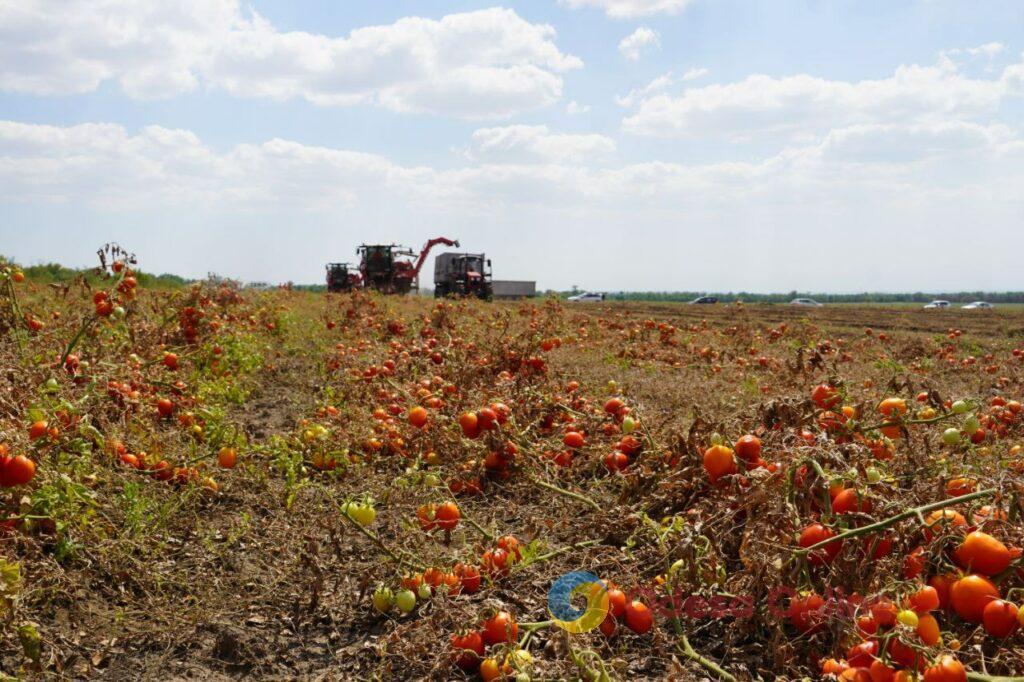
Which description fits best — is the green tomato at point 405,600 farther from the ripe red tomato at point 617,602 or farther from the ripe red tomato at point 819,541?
the ripe red tomato at point 819,541

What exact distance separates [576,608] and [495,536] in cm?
99

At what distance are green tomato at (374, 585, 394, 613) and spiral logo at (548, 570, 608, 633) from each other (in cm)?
81

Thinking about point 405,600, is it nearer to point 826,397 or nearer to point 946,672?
point 946,672

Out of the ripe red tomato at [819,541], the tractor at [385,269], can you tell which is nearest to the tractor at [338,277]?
the tractor at [385,269]

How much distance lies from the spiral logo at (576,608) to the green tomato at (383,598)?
81 cm

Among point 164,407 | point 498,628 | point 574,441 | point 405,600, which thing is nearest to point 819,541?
point 498,628

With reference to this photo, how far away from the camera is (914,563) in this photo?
2.76 meters

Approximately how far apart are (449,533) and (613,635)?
3.99 feet

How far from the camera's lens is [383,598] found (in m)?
3.41

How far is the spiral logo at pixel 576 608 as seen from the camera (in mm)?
2797

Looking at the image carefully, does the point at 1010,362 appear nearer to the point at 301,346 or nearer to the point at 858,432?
the point at 858,432

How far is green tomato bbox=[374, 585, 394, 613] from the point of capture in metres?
3.39

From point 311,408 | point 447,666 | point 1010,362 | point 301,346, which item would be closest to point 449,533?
point 447,666

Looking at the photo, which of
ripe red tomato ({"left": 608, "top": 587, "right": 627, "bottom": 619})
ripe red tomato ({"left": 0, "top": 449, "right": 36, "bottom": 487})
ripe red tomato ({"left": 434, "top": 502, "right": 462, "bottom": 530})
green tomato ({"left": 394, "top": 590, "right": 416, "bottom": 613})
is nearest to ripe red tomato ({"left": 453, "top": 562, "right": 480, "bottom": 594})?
green tomato ({"left": 394, "top": 590, "right": 416, "bottom": 613})
